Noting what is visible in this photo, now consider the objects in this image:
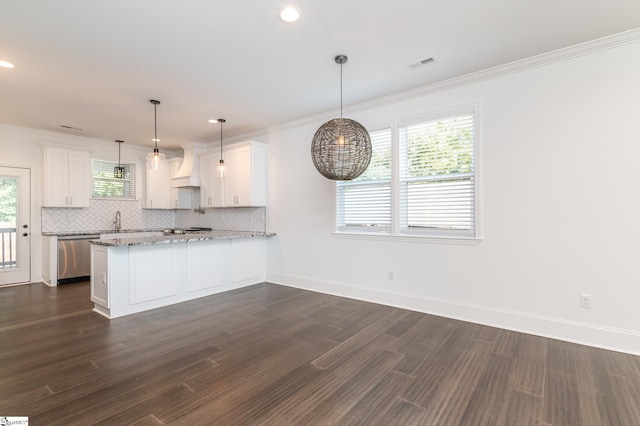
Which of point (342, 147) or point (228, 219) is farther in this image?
point (228, 219)

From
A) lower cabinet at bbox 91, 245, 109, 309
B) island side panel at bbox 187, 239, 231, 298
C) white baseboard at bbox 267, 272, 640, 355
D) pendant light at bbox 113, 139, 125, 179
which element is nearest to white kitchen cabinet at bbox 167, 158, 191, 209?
pendant light at bbox 113, 139, 125, 179

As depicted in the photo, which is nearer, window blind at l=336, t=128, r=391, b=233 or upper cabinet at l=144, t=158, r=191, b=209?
window blind at l=336, t=128, r=391, b=233

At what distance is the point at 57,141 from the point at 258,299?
5.17 metres

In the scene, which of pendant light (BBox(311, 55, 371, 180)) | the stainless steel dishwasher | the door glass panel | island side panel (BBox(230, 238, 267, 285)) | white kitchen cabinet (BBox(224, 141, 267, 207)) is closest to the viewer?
pendant light (BBox(311, 55, 371, 180))

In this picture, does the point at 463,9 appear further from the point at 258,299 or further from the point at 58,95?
the point at 58,95

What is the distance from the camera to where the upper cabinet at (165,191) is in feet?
23.4

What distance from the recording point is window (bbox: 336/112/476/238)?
3.79m

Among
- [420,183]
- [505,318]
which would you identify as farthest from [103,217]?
[505,318]

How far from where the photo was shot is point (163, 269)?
436 cm

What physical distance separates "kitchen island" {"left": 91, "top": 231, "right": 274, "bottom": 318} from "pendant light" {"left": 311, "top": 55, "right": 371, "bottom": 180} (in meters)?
2.44

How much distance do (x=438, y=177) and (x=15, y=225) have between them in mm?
7162

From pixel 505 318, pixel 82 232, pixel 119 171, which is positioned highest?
pixel 119 171

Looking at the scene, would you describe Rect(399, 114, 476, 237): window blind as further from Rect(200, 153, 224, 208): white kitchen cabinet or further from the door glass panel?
the door glass panel

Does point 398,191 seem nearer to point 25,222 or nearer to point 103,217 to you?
point 103,217
